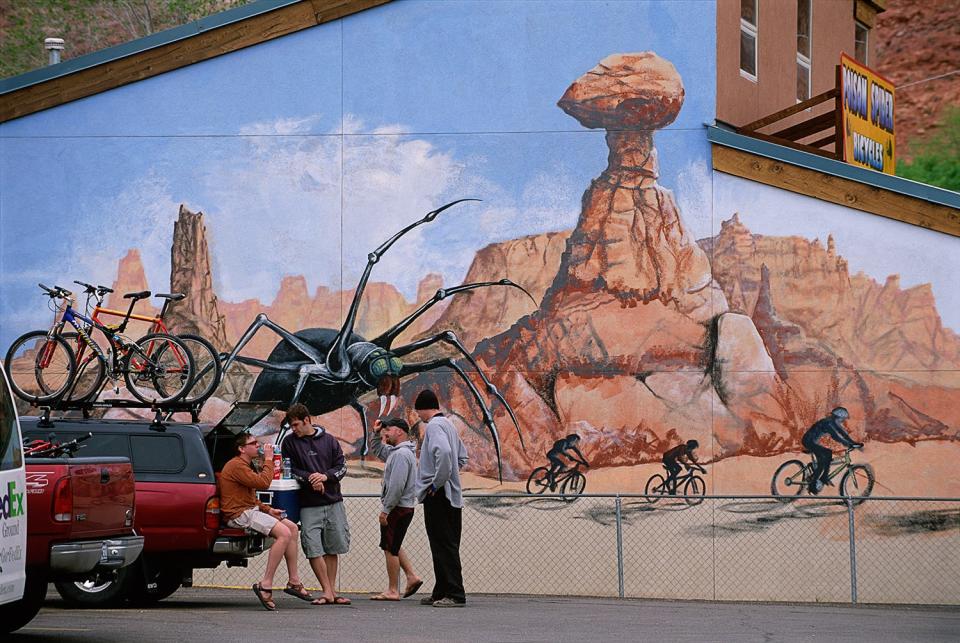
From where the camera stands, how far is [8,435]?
9055mm

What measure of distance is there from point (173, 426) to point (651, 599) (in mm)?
6379

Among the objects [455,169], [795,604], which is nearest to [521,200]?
[455,169]

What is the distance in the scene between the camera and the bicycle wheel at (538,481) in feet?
58.2

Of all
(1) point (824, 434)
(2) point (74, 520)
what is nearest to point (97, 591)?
(2) point (74, 520)

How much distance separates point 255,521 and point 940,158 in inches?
1732

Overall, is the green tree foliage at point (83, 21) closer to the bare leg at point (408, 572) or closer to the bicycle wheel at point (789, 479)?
the bicycle wheel at point (789, 479)

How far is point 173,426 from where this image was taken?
44.4 ft

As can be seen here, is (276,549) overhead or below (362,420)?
below

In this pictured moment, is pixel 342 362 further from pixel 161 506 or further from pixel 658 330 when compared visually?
pixel 161 506

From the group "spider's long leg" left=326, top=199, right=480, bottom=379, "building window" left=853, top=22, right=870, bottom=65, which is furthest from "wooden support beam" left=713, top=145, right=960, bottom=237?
"building window" left=853, top=22, right=870, bottom=65

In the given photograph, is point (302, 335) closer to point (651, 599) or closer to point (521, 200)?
point (521, 200)

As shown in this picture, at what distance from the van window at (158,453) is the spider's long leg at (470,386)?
5.21 m

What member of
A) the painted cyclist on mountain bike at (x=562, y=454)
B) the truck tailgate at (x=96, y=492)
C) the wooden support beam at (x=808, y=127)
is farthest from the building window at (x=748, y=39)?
the truck tailgate at (x=96, y=492)

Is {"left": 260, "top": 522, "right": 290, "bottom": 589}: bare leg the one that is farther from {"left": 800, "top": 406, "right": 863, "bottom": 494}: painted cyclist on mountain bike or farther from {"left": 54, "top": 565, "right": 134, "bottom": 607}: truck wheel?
{"left": 800, "top": 406, "right": 863, "bottom": 494}: painted cyclist on mountain bike
